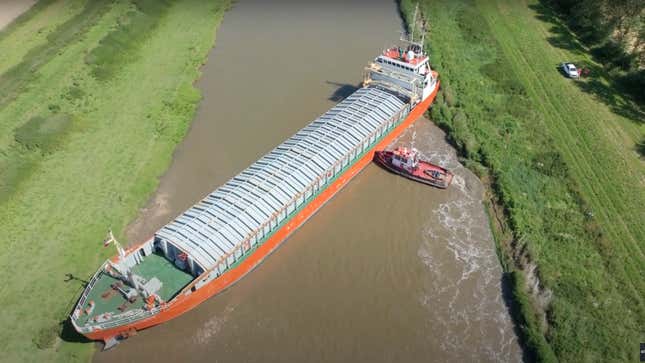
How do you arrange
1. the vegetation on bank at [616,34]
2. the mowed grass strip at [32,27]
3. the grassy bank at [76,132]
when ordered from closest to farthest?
1. the grassy bank at [76,132]
2. the vegetation on bank at [616,34]
3. the mowed grass strip at [32,27]

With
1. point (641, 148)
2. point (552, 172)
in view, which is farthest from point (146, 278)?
point (641, 148)

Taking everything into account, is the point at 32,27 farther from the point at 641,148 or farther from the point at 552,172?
the point at 641,148

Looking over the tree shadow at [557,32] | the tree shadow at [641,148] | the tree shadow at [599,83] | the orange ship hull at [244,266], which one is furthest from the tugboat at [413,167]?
the tree shadow at [557,32]

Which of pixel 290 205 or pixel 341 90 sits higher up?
pixel 341 90

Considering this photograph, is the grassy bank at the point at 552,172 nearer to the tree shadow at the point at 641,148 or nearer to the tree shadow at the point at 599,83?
the tree shadow at the point at 599,83

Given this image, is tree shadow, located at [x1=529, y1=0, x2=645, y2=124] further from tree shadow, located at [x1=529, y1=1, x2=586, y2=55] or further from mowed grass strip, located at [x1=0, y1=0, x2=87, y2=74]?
mowed grass strip, located at [x1=0, y1=0, x2=87, y2=74]


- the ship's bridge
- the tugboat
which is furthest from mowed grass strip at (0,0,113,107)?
the tugboat

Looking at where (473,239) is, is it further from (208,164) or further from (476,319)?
(208,164)
